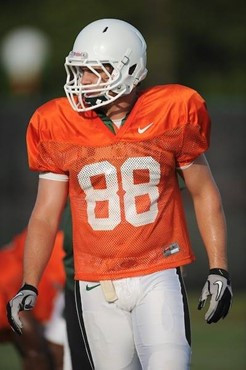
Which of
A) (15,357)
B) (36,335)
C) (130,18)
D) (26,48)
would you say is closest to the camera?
(36,335)

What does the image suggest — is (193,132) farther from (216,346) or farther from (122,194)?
(216,346)

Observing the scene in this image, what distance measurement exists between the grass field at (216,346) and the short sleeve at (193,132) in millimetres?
3006

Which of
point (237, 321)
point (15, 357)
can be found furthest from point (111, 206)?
point (237, 321)

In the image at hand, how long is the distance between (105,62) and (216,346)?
4.04 meters

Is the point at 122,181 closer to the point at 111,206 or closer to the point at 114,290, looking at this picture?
the point at 111,206

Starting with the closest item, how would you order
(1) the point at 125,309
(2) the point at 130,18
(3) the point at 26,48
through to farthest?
(1) the point at 125,309 < (3) the point at 26,48 < (2) the point at 130,18

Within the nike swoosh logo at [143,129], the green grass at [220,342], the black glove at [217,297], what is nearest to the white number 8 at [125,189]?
the nike swoosh logo at [143,129]

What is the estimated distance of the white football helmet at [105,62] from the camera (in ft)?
16.6

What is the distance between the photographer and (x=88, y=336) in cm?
510

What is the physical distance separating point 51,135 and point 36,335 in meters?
1.82

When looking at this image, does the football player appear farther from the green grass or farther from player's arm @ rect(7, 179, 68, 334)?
the green grass

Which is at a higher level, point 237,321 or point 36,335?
point 36,335

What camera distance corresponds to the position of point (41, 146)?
203 inches

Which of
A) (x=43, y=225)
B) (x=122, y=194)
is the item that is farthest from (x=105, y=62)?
(x=43, y=225)
